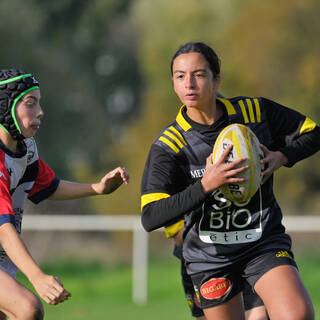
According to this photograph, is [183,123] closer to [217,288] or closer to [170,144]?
[170,144]

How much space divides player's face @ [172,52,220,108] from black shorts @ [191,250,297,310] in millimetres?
1020

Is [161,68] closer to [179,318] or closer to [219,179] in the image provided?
[179,318]

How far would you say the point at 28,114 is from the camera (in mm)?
5008

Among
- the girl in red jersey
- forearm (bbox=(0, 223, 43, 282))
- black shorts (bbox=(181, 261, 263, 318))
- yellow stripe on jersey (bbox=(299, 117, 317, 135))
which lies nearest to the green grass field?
black shorts (bbox=(181, 261, 263, 318))

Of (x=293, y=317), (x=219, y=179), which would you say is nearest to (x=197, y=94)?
(x=219, y=179)

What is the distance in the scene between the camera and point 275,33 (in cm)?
2748

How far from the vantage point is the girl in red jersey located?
445 centimetres

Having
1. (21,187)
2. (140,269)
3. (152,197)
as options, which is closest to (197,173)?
(152,197)

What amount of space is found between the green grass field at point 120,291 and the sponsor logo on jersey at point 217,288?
4.19 metres

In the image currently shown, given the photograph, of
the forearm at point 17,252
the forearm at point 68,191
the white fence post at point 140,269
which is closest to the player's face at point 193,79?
the forearm at point 68,191

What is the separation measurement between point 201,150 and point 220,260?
0.68m

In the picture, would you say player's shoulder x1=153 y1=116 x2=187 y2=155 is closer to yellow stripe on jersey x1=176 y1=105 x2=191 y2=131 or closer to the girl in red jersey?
yellow stripe on jersey x1=176 y1=105 x2=191 y2=131

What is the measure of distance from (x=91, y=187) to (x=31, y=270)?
1.35 metres

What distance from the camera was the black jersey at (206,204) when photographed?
4.96m
